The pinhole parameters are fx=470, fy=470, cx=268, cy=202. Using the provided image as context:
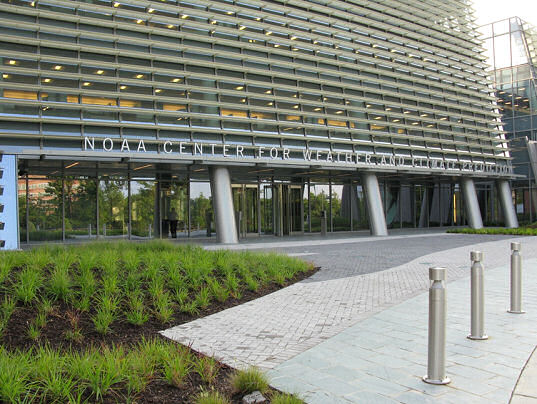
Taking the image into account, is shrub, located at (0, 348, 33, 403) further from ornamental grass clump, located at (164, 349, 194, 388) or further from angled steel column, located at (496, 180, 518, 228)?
angled steel column, located at (496, 180, 518, 228)

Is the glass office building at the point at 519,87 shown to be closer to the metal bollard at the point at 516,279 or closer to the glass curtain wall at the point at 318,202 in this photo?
the glass curtain wall at the point at 318,202

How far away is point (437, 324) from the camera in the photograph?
4527mm

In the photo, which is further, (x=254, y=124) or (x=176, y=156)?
(x=254, y=124)

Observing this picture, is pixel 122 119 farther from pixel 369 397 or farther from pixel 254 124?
pixel 369 397

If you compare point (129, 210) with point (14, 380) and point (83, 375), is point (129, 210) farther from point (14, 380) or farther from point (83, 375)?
point (14, 380)

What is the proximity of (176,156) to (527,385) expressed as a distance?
17.3 m

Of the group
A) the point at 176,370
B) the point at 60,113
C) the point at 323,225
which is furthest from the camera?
the point at 323,225

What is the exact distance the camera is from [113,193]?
74.8ft

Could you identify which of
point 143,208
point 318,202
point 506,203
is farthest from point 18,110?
point 506,203

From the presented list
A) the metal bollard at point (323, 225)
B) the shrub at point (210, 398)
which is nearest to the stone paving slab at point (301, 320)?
the shrub at point (210, 398)

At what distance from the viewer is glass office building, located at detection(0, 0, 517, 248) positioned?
18.9 metres

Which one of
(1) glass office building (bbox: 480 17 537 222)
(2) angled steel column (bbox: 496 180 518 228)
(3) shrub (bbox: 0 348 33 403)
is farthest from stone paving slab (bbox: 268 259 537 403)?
(1) glass office building (bbox: 480 17 537 222)

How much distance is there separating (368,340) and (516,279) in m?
2.84

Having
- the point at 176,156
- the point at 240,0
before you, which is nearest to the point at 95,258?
the point at 176,156
